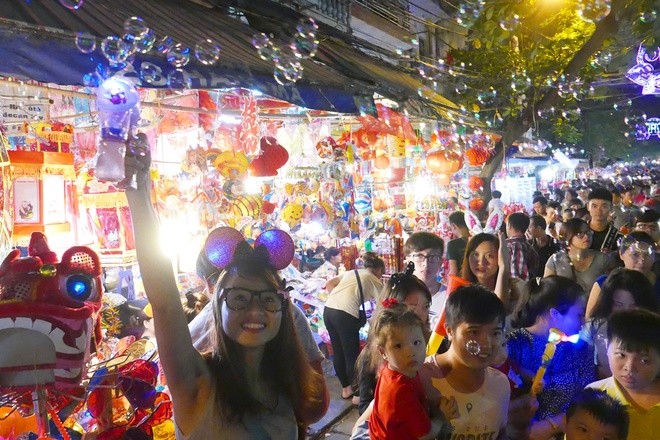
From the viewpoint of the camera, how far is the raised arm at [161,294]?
1644 mm

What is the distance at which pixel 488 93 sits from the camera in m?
9.03

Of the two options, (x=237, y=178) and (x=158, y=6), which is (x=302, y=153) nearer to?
(x=237, y=178)

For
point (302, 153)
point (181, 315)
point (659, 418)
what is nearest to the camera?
point (181, 315)

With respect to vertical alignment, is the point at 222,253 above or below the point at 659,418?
above

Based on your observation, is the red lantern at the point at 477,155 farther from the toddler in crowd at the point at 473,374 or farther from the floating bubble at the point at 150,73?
the toddler in crowd at the point at 473,374

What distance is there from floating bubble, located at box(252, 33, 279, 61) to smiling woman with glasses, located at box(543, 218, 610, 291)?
3354mm

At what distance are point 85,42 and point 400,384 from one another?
2902mm

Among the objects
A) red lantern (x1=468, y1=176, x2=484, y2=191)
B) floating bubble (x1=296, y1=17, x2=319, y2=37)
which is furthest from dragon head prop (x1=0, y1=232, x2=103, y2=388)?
red lantern (x1=468, y1=176, x2=484, y2=191)

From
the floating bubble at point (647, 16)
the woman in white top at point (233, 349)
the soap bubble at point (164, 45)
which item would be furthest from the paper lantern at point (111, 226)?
the floating bubble at point (647, 16)

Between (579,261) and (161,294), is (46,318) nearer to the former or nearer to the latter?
(161,294)

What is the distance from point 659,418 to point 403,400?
110 centimetres

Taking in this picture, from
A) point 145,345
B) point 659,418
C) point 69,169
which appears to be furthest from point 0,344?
point 69,169

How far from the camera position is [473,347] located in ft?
7.61

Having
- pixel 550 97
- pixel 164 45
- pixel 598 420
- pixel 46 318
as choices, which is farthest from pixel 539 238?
pixel 46 318
